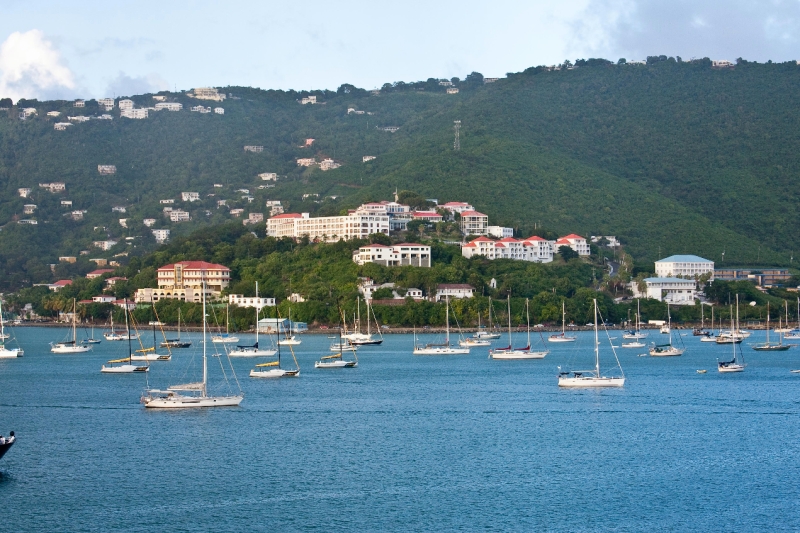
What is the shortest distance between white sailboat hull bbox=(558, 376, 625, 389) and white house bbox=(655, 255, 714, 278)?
62273 millimetres

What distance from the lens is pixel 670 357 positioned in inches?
2606

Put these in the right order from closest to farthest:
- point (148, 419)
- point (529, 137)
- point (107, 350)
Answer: point (148, 419) < point (107, 350) < point (529, 137)

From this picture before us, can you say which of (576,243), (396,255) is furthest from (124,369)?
(576,243)

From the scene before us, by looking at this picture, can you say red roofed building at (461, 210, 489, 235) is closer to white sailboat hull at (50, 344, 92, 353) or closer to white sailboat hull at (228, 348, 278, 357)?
white sailboat hull at (50, 344, 92, 353)

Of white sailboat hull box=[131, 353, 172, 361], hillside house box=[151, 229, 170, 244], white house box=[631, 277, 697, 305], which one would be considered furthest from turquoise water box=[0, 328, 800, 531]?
hillside house box=[151, 229, 170, 244]

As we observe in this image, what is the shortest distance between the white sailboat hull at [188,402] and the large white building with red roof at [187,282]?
61.1m

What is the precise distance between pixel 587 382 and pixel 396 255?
52.2 metres

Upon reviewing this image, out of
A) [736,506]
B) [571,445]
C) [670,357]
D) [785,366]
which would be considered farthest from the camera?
[670,357]

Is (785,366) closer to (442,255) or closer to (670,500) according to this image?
(670,500)

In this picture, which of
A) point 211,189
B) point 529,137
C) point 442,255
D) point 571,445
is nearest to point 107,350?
point 442,255

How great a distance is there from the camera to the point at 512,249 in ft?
342

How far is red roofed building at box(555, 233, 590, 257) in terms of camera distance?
11031 cm

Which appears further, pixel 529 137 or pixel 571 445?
pixel 529 137

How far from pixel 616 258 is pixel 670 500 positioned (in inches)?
3485
